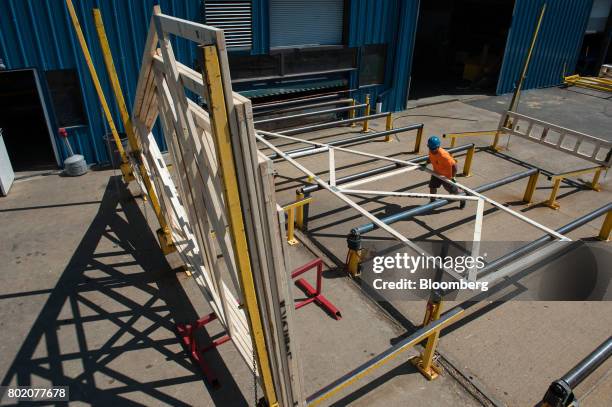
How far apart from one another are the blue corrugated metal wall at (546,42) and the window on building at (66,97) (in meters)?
16.6

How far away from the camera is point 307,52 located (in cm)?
1301

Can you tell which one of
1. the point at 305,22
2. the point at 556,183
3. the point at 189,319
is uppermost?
the point at 305,22

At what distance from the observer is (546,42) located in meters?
19.1

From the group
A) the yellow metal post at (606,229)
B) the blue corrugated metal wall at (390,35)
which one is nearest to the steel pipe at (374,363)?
the yellow metal post at (606,229)

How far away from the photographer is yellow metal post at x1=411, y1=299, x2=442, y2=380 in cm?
509

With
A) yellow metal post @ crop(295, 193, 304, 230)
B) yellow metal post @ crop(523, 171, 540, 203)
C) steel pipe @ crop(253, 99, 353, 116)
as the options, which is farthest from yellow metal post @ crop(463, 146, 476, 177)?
yellow metal post @ crop(295, 193, 304, 230)

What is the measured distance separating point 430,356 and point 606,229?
5.35 metres

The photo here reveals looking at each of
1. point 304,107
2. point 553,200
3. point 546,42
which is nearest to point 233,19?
point 304,107

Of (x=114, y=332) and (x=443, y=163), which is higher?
(x=443, y=163)

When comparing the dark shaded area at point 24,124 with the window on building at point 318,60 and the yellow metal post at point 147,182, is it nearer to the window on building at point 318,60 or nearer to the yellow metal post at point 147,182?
the yellow metal post at point 147,182

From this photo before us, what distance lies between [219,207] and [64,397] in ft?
10.3

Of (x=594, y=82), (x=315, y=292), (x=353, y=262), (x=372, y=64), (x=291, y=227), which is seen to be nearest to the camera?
(x=315, y=292)

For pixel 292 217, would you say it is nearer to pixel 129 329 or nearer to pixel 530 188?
pixel 129 329

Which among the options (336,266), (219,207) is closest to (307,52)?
(336,266)
